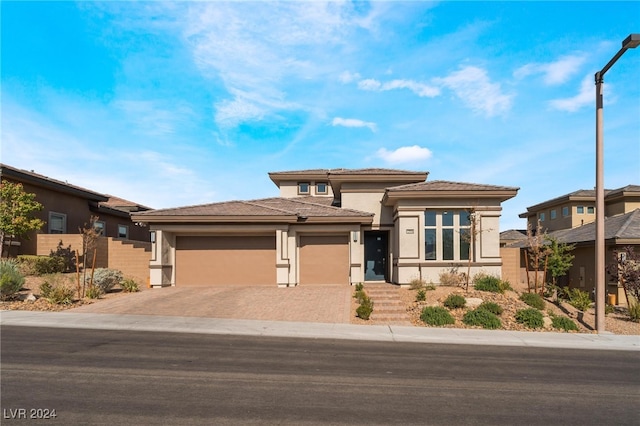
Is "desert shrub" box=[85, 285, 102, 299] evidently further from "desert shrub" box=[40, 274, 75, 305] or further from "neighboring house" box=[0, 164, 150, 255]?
"neighboring house" box=[0, 164, 150, 255]

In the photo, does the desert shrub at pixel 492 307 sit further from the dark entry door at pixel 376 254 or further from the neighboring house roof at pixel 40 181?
the neighboring house roof at pixel 40 181

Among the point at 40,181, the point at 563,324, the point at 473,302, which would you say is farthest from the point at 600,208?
the point at 40,181

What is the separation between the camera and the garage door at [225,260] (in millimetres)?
23719

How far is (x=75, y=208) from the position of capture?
1133 inches


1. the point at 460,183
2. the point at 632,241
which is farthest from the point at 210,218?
the point at 632,241

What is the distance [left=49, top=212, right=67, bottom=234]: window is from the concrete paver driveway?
31.4ft

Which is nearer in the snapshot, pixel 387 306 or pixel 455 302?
pixel 455 302

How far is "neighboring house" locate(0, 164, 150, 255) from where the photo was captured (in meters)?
24.1

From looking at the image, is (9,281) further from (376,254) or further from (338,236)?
(376,254)

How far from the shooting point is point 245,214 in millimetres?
22953

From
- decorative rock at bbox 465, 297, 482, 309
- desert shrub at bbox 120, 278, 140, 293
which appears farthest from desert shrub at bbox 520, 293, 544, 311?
desert shrub at bbox 120, 278, 140, 293

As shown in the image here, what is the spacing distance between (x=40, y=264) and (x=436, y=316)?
19089mm

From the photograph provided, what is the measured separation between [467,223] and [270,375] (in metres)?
16.5

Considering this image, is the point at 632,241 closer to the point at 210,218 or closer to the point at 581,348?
the point at 581,348
